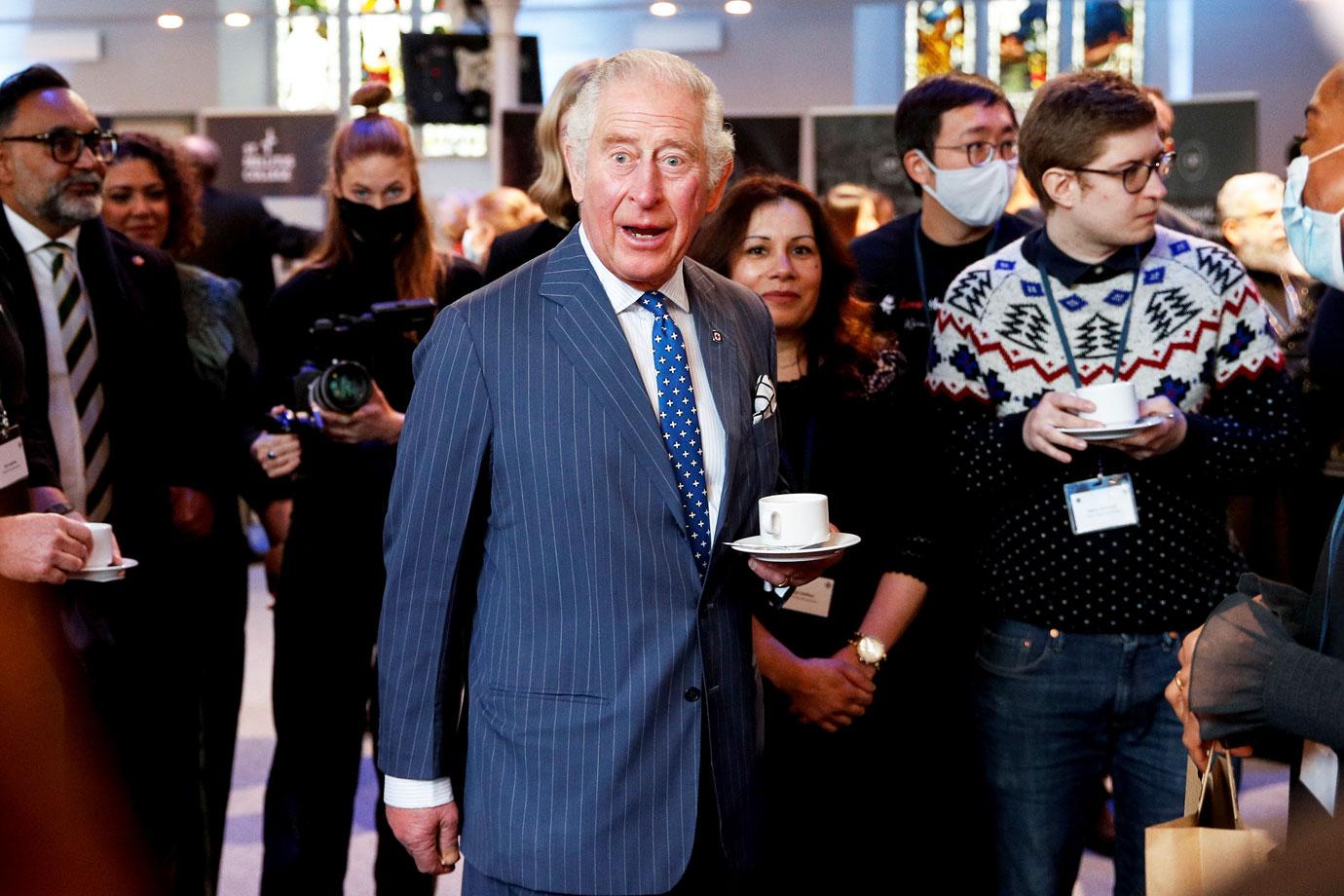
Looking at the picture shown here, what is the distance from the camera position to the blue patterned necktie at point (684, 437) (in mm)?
1930

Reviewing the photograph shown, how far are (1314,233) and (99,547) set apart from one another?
198 centimetres

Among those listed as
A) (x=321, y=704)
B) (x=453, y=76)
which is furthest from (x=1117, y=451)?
(x=453, y=76)

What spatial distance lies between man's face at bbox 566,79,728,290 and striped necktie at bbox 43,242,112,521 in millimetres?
1542

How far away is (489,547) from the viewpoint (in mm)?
1933

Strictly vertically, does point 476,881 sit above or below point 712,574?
below

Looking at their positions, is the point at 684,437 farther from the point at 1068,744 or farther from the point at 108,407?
the point at 108,407

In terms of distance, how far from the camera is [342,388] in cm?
293

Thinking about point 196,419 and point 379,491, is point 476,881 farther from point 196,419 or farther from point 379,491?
point 196,419

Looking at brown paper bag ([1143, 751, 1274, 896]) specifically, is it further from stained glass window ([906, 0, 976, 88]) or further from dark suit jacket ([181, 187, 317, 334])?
stained glass window ([906, 0, 976, 88])

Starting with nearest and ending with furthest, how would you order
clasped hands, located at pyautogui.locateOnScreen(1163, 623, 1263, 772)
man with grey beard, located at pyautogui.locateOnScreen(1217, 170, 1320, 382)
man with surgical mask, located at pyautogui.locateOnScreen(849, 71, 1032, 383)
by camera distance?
clasped hands, located at pyautogui.locateOnScreen(1163, 623, 1263, 772)
man with surgical mask, located at pyautogui.locateOnScreen(849, 71, 1032, 383)
man with grey beard, located at pyautogui.locateOnScreen(1217, 170, 1320, 382)

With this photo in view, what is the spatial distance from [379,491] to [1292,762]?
1.99m

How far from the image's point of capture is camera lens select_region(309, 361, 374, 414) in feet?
9.55

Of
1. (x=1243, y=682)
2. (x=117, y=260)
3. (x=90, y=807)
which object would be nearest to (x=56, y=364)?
(x=117, y=260)

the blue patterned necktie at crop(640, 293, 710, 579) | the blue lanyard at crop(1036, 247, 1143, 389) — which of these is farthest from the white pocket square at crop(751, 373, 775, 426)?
the blue lanyard at crop(1036, 247, 1143, 389)
